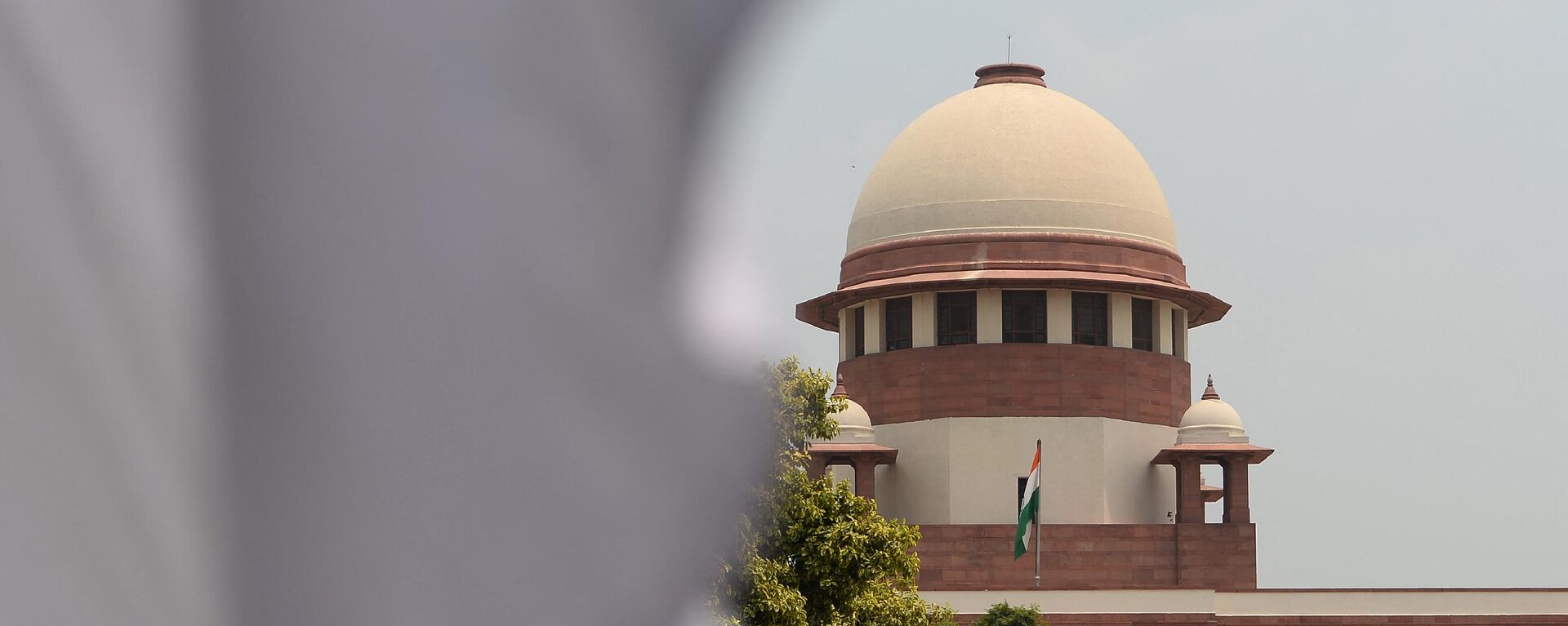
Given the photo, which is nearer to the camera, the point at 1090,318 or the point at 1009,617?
the point at 1009,617

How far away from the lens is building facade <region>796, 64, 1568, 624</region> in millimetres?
26812

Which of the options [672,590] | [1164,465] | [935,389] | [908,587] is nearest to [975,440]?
[935,389]

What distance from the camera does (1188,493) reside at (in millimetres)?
27828

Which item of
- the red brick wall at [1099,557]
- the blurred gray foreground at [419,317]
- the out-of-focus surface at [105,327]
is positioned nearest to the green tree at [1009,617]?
the red brick wall at [1099,557]

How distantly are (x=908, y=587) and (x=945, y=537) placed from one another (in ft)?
32.2

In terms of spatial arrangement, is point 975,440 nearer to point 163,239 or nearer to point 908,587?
point 908,587

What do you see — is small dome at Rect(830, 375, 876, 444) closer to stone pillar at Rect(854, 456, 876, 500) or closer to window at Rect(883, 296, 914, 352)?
stone pillar at Rect(854, 456, 876, 500)

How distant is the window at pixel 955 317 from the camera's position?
94.6 feet

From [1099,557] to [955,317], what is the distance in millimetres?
4220

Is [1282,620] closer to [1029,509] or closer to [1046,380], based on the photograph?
[1029,509]

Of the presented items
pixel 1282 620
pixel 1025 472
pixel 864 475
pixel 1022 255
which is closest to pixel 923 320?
pixel 1022 255

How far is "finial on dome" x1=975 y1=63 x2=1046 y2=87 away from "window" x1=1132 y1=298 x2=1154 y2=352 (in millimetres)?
3765

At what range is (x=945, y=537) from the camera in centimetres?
2691

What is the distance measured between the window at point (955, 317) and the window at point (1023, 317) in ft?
1.60
